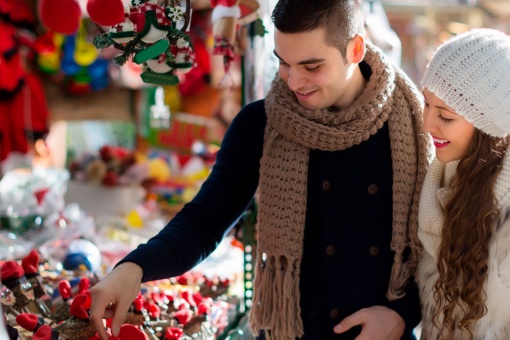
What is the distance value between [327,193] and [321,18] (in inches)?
15.8

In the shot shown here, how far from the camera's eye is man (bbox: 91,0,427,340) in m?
1.52

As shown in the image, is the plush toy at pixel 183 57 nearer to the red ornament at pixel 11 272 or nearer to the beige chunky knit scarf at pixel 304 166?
the beige chunky knit scarf at pixel 304 166

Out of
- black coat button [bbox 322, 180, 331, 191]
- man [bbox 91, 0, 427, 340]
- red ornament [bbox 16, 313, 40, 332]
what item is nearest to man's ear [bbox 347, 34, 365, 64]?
man [bbox 91, 0, 427, 340]

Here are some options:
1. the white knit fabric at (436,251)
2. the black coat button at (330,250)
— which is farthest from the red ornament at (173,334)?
the white knit fabric at (436,251)

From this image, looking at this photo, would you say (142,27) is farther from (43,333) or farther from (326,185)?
(43,333)

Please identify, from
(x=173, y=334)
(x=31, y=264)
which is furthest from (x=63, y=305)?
(x=173, y=334)

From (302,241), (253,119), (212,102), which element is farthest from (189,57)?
(212,102)

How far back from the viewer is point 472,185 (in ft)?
4.77

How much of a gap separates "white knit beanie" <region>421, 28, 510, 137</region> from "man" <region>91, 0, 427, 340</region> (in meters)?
0.18

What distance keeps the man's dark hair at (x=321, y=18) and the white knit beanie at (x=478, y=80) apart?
0.23m

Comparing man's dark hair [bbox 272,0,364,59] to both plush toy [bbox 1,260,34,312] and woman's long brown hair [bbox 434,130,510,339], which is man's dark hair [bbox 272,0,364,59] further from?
plush toy [bbox 1,260,34,312]

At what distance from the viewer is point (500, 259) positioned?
142 centimetres

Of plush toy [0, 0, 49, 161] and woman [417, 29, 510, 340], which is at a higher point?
woman [417, 29, 510, 340]

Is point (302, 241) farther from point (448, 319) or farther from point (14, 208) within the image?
point (14, 208)
